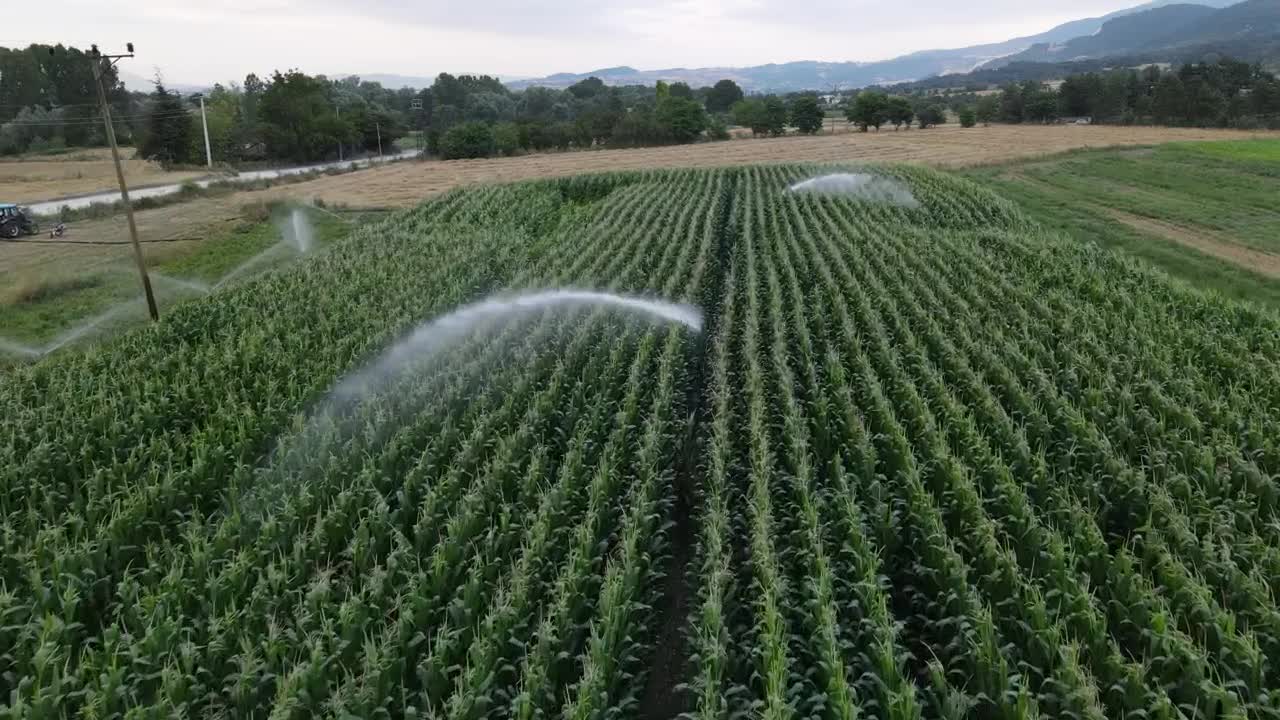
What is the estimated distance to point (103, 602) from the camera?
6.86 m

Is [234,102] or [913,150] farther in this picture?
[234,102]

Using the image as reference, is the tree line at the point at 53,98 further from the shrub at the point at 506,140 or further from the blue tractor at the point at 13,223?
the blue tractor at the point at 13,223

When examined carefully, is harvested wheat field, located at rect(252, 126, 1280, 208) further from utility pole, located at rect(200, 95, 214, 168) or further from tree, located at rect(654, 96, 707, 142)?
utility pole, located at rect(200, 95, 214, 168)

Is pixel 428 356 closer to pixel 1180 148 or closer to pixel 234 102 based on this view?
pixel 1180 148

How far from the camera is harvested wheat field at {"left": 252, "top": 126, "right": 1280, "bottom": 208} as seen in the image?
4597 cm

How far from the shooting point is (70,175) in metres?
49.5

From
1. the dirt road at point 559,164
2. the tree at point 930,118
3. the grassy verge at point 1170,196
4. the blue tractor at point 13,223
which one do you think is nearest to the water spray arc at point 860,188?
the grassy verge at point 1170,196

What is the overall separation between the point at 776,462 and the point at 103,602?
22.7 ft

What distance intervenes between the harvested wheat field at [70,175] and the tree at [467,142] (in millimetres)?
18755

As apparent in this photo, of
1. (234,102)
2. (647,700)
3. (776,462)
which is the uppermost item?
(234,102)

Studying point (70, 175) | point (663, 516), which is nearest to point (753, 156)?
point (70, 175)

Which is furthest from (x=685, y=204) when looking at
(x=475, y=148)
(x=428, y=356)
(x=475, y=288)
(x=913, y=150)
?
(x=475, y=148)

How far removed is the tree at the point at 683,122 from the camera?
7306 centimetres

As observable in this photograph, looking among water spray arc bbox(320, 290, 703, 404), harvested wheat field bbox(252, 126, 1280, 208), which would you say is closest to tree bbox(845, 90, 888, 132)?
harvested wheat field bbox(252, 126, 1280, 208)
